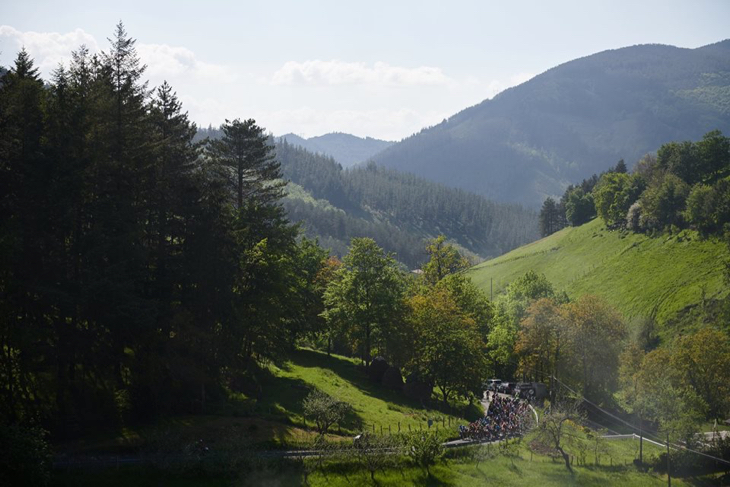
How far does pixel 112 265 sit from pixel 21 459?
13.1 meters

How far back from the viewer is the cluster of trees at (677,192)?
100562 millimetres

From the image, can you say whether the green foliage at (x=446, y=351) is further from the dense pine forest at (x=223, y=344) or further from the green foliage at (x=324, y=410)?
the green foliage at (x=324, y=410)

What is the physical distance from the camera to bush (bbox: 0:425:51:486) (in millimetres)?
27031

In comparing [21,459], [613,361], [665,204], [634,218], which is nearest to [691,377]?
[613,361]

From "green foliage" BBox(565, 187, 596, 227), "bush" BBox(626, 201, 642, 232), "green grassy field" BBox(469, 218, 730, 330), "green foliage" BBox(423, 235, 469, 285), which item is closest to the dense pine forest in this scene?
"green foliage" BBox(423, 235, 469, 285)

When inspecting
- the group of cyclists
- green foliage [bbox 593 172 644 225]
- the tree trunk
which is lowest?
the tree trunk

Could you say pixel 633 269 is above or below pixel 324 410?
above

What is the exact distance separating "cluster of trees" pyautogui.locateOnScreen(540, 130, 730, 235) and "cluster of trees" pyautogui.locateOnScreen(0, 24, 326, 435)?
85648 mm

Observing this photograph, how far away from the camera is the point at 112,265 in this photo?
3666cm

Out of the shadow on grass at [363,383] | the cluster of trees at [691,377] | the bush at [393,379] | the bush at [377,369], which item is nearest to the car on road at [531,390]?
the shadow on grass at [363,383]

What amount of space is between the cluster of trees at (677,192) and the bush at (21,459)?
105752 millimetres

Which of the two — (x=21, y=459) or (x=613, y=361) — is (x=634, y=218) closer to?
(x=613, y=361)

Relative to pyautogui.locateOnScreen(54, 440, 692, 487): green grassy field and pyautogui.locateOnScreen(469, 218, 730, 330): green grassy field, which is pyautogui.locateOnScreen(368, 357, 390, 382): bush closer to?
pyautogui.locateOnScreen(54, 440, 692, 487): green grassy field

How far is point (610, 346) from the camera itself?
66750mm
